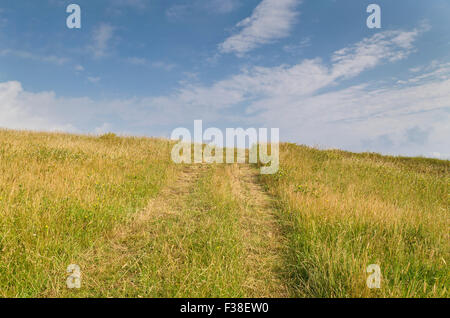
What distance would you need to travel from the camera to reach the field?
11.3 ft

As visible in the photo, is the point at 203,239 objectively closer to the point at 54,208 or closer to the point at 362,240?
the point at 362,240

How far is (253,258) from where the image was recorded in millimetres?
4484

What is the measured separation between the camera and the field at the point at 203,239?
136 inches

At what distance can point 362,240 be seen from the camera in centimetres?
454

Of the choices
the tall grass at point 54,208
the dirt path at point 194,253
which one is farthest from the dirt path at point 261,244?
the tall grass at point 54,208

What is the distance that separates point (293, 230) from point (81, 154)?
Answer: 10.1m

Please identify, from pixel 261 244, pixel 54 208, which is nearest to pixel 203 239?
pixel 261 244

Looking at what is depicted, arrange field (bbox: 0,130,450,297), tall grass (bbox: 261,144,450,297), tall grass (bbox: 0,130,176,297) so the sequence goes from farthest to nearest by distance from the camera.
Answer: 1. tall grass (bbox: 0,130,176,297)
2. field (bbox: 0,130,450,297)
3. tall grass (bbox: 261,144,450,297)

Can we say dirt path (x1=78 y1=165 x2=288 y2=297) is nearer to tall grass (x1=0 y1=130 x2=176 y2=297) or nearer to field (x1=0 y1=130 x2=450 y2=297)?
field (x1=0 y1=130 x2=450 y2=297)

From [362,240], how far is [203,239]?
3.16 meters

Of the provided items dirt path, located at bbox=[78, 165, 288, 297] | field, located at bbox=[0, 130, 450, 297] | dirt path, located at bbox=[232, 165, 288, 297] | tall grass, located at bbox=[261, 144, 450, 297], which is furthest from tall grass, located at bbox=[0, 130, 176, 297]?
tall grass, located at bbox=[261, 144, 450, 297]

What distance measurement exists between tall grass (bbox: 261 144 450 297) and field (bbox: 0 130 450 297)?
25 mm
